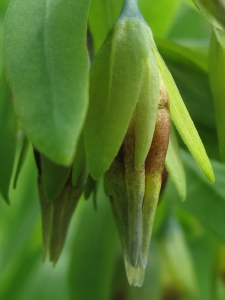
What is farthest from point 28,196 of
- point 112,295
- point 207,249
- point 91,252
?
point 207,249

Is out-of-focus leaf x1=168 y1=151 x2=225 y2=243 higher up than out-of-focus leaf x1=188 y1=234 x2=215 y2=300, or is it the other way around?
out-of-focus leaf x1=168 y1=151 x2=225 y2=243

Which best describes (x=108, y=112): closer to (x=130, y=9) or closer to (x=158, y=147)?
(x=158, y=147)

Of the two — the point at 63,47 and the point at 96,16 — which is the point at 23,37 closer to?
the point at 63,47

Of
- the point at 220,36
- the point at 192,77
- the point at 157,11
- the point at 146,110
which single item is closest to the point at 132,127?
the point at 146,110

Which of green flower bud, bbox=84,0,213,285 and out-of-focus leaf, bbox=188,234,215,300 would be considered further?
out-of-focus leaf, bbox=188,234,215,300

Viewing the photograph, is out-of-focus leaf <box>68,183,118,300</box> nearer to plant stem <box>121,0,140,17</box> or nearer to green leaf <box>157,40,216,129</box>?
green leaf <box>157,40,216,129</box>

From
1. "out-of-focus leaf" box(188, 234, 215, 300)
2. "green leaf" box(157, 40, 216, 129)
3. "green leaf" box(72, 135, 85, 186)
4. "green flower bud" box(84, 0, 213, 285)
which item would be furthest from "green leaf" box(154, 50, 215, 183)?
"out-of-focus leaf" box(188, 234, 215, 300)
